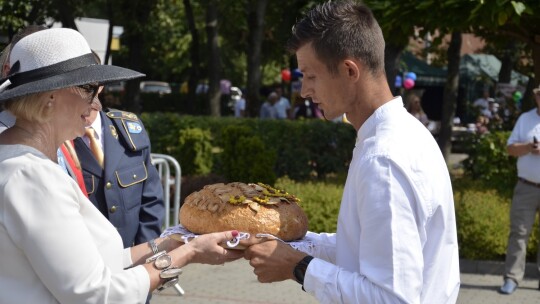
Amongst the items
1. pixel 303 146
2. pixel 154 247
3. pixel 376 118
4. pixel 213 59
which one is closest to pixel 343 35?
pixel 376 118

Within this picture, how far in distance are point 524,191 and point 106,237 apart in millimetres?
6310

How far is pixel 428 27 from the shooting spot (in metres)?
10.7

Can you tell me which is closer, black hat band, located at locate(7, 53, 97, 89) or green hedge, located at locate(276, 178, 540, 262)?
black hat band, located at locate(7, 53, 97, 89)

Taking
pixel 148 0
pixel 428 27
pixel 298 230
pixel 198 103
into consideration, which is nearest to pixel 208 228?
pixel 298 230

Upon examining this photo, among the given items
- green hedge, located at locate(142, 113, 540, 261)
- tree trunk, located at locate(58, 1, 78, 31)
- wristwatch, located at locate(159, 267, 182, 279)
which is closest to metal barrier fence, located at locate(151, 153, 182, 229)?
green hedge, located at locate(142, 113, 540, 261)

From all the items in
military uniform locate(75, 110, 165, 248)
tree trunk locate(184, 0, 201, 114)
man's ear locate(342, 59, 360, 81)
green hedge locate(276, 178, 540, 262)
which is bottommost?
tree trunk locate(184, 0, 201, 114)

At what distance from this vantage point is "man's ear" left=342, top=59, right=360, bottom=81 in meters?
2.55

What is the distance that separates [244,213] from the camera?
2.96 meters

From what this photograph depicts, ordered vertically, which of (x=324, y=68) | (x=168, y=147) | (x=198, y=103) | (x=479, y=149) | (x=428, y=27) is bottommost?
(x=198, y=103)

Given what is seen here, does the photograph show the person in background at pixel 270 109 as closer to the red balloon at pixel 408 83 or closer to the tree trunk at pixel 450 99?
the tree trunk at pixel 450 99

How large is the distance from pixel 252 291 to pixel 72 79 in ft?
19.9

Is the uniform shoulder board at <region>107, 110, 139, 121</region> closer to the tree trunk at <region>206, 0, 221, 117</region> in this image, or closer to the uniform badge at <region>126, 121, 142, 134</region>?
the uniform badge at <region>126, 121, 142, 134</region>

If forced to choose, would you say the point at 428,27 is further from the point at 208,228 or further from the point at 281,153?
the point at 208,228

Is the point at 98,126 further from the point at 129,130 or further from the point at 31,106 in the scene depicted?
the point at 31,106
